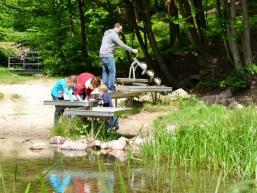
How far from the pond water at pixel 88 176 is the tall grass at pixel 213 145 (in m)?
0.23

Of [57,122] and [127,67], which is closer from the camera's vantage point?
[57,122]

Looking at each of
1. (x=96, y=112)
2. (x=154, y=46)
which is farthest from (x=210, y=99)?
(x=96, y=112)

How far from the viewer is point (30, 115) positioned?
48.0 ft

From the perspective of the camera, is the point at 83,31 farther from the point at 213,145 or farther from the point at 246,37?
the point at 213,145

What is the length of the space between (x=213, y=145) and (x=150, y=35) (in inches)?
460

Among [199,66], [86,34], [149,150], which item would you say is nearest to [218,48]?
[199,66]

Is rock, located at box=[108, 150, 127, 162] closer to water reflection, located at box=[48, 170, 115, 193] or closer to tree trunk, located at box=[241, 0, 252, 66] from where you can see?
water reflection, located at box=[48, 170, 115, 193]

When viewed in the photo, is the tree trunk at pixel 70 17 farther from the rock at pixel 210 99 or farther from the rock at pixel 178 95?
the rock at pixel 210 99

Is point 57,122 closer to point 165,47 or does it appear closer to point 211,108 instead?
point 211,108

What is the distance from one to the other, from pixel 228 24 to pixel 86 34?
8217 mm

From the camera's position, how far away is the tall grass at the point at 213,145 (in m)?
7.47

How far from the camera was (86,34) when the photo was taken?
24266 mm

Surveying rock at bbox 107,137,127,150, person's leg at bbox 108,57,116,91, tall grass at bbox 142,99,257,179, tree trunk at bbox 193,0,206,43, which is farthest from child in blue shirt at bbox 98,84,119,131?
tree trunk at bbox 193,0,206,43

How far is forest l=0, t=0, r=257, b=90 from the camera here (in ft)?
59.3
